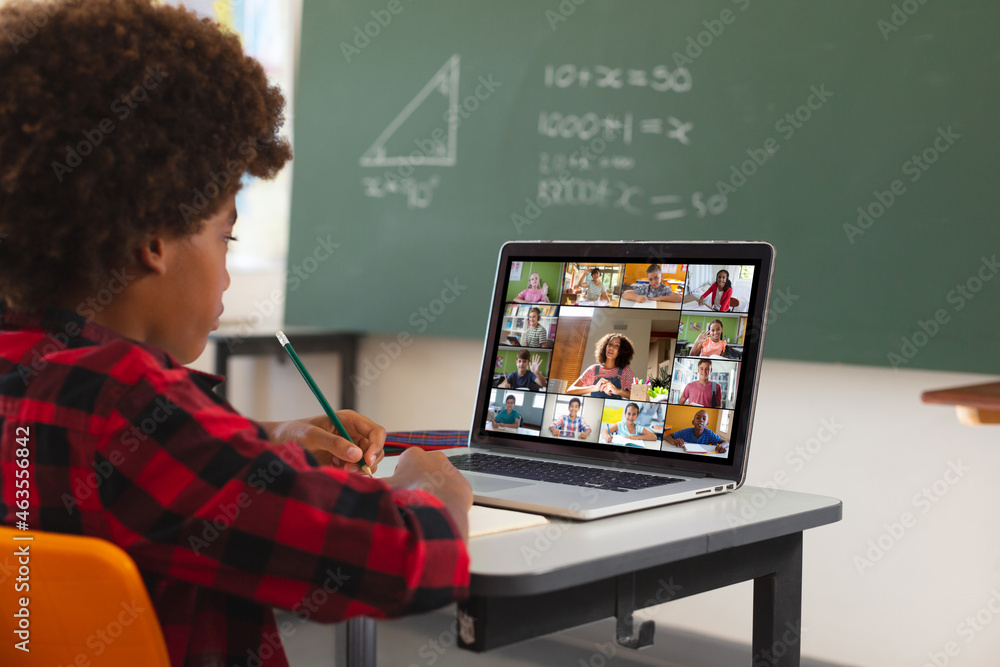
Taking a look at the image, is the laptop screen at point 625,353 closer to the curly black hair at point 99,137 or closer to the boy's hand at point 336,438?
the boy's hand at point 336,438

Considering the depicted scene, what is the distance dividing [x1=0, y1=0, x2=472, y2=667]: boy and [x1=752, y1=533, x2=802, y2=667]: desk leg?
397mm

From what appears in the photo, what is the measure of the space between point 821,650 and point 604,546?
68.9 inches

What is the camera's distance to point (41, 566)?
2.29 feet

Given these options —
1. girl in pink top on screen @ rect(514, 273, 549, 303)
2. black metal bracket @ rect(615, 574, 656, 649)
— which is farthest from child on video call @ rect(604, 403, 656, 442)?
black metal bracket @ rect(615, 574, 656, 649)

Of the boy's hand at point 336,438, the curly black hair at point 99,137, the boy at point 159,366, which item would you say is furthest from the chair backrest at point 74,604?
the boy's hand at point 336,438

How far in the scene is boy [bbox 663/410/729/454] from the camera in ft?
3.76

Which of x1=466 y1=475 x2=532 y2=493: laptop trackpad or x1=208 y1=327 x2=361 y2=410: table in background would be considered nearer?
x1=466 y1=475 x2=532 y2=493: laptop trackpad

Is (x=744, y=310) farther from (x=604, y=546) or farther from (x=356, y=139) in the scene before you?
(x=356, y=139)

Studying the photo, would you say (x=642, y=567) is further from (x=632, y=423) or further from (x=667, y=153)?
(x=667, y=153)

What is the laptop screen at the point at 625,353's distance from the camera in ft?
3.81

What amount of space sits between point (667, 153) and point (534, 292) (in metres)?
1.20

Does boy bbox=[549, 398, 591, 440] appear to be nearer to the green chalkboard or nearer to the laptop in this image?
the laptop

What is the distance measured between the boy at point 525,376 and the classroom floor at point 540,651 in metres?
1.23

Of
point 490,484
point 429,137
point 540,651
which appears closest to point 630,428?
point 490,484
